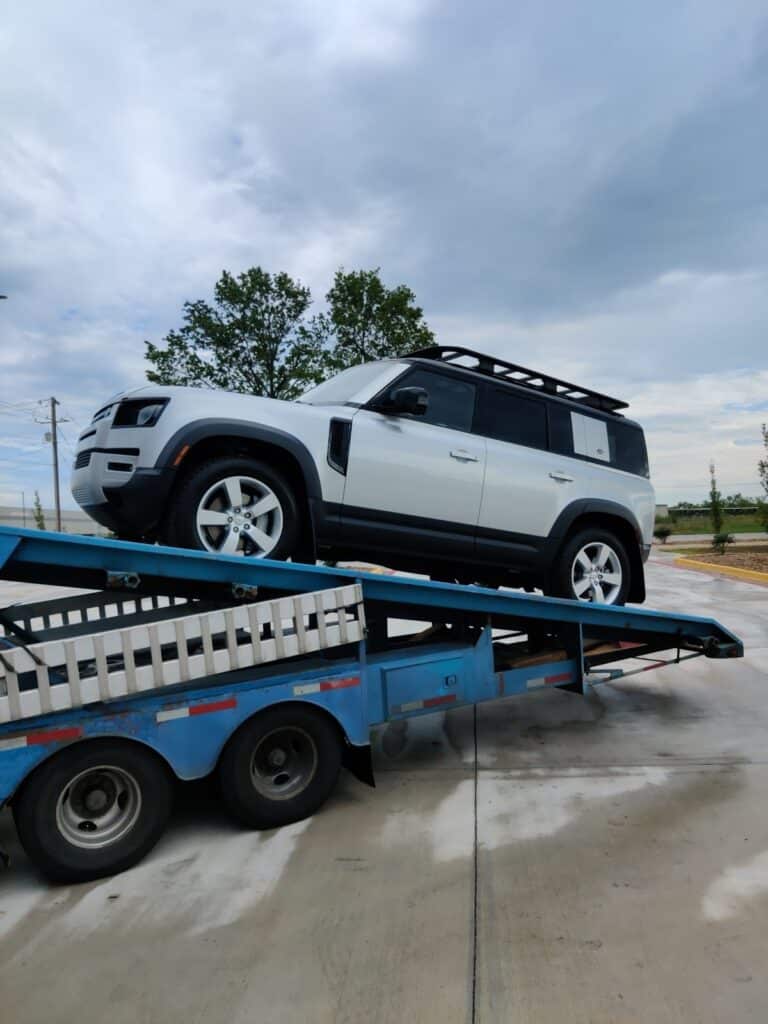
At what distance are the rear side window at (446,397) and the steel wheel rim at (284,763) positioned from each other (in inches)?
80.7

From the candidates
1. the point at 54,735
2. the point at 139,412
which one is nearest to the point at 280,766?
the point at 54,735

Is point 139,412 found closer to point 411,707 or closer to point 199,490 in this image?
point 199,490

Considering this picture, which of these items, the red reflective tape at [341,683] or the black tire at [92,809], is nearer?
the black tire at [92,809]

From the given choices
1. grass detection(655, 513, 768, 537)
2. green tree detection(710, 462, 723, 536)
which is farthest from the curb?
grass detection(655, 513, 768, 537)

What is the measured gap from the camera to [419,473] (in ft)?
14.2

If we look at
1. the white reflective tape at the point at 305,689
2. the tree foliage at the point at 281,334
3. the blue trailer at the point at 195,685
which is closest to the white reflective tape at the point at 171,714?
the blue trailer at the point at 195,685

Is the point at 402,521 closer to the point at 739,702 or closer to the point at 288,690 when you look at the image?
the point at 288,690

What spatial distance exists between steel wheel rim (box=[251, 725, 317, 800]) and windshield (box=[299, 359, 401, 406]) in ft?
6.55

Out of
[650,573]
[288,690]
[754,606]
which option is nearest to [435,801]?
[288,690]

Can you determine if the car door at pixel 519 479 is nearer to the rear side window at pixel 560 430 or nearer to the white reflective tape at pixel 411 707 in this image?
the rear side window at pixel 560 430

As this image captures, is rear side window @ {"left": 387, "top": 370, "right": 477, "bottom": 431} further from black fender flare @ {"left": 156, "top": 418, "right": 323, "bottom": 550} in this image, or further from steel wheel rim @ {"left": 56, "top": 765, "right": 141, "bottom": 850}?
steel wheel rim @ {"left": 56, "top": 765, "right": 141, "bottom": 850}

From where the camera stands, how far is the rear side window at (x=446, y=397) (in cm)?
453

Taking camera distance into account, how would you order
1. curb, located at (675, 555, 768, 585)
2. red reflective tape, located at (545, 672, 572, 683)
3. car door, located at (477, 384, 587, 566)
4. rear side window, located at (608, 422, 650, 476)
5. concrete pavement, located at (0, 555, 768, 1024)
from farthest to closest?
curb, located at (675, 555, 768, 585) → rear side window, located at (608, 422, 650, 476) → red reflective tape, located at (545, 672, 572, 683) → car door, located at (477, 384, 587, 566) → concrete pavement, located at (0, 555, 768, 1024)

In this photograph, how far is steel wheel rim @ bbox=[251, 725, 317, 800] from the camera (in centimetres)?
389
